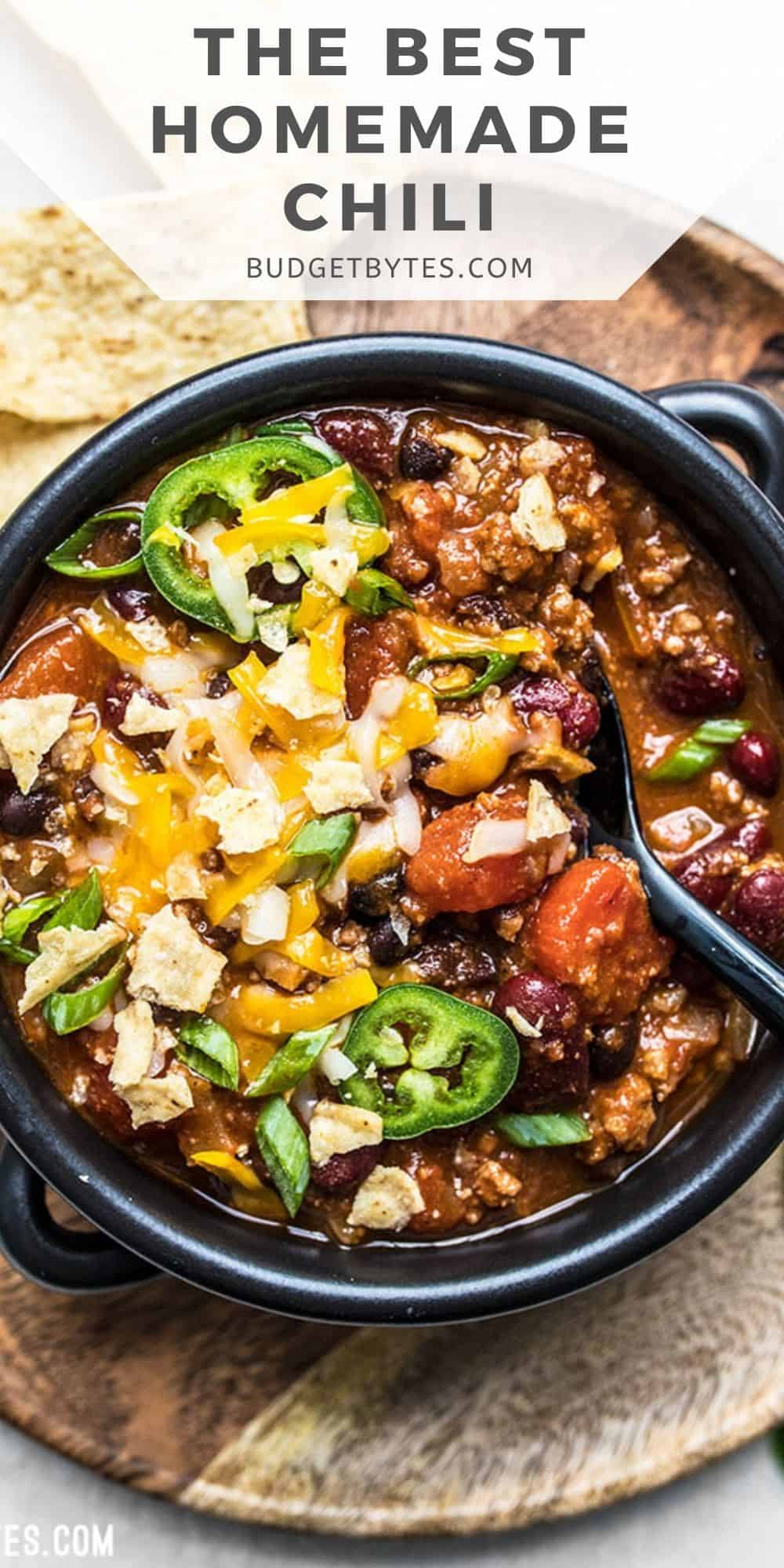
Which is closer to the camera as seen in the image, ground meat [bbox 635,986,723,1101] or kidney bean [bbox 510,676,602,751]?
kidney bean [bbox 510,676,602,751]

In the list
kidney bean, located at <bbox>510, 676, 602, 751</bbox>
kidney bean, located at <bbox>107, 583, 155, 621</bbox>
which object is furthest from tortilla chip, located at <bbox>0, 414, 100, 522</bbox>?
kidney bean, located at <bbox>510, 676, 602, 751</bbox>

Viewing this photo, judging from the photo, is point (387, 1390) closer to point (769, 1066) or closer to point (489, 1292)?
point (489, 1292)

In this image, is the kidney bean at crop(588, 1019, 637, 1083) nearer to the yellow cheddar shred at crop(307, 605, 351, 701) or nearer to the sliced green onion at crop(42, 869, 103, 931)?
the yellow cheddar shred at crop(307, 605, 351, 701)

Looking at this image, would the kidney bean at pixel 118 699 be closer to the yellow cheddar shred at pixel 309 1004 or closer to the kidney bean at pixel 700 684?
the yellow cheddar shred at pixel 309 1004

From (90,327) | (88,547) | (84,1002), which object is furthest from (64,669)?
(90,327)

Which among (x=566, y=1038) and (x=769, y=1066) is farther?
(x=769, y=1066)

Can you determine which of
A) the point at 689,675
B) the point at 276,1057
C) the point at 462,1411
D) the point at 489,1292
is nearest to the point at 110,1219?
the point at 276,1057

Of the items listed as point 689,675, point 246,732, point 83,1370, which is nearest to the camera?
point 246,732

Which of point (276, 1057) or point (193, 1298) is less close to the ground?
point (276, 1057)
